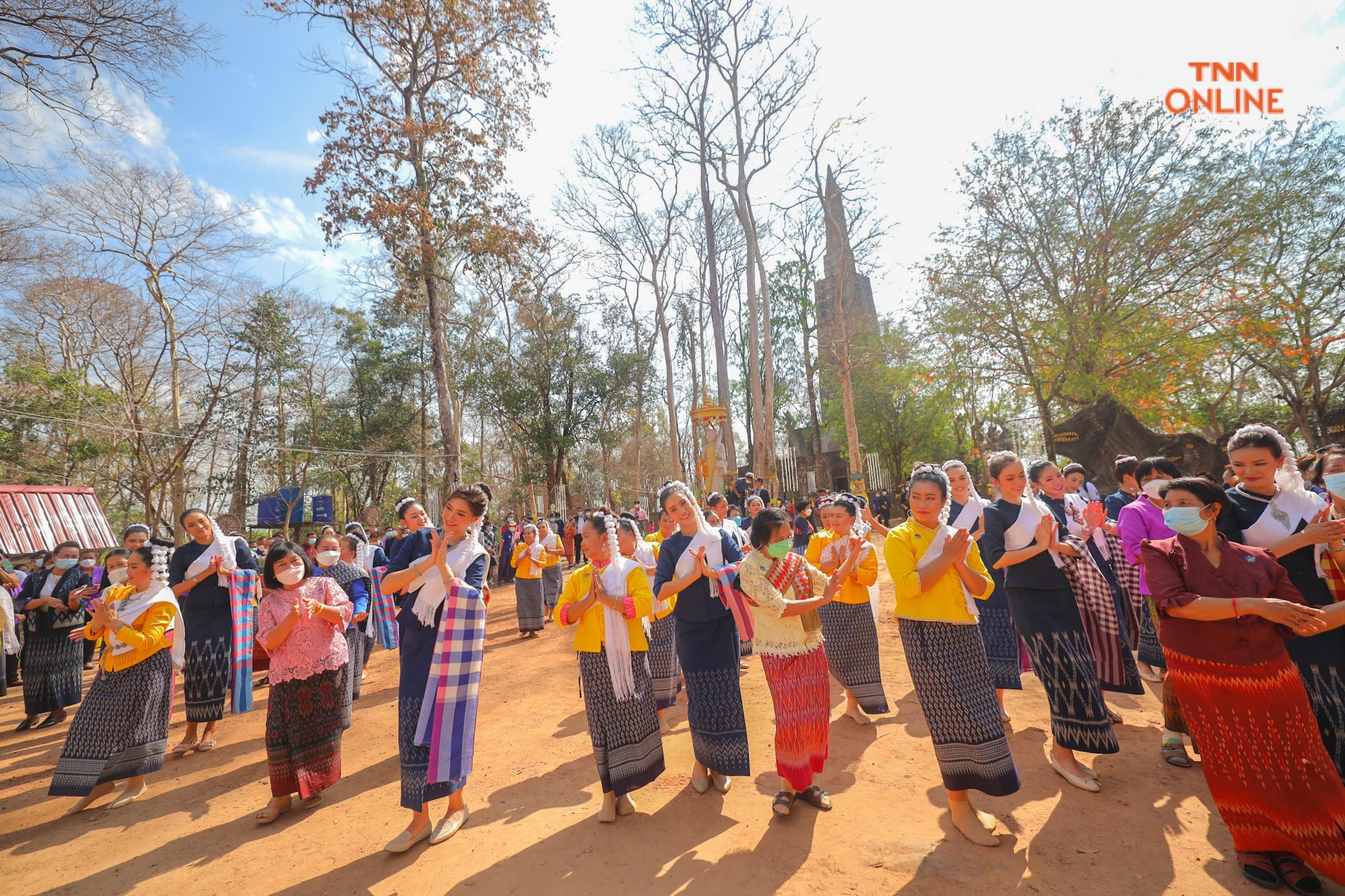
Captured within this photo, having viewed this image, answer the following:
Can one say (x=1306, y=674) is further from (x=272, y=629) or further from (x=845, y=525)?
(x=272, y=629)

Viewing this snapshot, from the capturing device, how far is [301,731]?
368cm

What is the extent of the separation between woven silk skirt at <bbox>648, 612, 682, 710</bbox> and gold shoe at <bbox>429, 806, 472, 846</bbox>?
196cm

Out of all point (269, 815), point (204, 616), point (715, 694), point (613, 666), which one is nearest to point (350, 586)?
point (204, 616)

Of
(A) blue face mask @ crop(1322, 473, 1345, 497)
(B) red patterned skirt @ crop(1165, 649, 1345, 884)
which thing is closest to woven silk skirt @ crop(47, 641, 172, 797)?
(B) red patterned skirt @ crop(1165, 649, 1345, 884)

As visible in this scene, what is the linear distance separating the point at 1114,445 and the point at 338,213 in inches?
733

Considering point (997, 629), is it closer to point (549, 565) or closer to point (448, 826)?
point (448, 826)

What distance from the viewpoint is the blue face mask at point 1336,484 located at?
2.88m

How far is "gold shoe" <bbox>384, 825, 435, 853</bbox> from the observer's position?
313 centimetres

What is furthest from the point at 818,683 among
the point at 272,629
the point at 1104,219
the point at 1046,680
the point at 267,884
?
the point at 1104,219

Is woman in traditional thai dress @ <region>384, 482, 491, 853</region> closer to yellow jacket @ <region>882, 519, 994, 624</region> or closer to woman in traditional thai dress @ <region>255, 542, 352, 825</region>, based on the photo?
woman in traditional thai dress @ <region>255, 542, 352, 825</region>

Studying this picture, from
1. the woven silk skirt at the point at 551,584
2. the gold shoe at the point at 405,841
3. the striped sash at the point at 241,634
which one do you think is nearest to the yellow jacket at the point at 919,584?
the gold shoe at the point at 405,841

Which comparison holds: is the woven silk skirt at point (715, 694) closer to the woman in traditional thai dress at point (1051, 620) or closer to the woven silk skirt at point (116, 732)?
the woman in traditional thai dress at point (1051, 620)

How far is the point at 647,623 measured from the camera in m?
3.60

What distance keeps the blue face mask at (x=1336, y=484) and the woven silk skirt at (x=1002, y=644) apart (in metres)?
1.82
